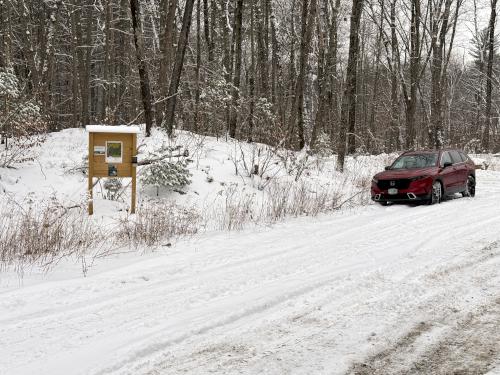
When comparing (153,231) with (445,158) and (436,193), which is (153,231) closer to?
(436,193)

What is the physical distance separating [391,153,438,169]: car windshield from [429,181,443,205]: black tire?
72cm

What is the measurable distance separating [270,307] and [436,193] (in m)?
9.30

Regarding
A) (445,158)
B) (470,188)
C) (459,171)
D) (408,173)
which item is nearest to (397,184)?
(408,173)

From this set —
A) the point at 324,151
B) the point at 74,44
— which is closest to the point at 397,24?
the point at 324,151

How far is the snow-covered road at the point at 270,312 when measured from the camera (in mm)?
3539

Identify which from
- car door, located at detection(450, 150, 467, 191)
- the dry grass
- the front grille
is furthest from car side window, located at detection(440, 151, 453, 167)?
the dry grass

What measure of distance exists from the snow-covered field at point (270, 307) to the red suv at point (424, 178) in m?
4.02

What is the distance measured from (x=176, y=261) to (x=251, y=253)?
3.70 ft

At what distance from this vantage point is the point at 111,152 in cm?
988

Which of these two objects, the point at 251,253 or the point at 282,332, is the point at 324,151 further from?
the point at 282,332

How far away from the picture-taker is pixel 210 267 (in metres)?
6.29

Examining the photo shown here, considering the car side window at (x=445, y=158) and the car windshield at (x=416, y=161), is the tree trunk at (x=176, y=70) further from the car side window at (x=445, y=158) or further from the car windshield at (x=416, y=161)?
the car side window at (x=445, y=158)

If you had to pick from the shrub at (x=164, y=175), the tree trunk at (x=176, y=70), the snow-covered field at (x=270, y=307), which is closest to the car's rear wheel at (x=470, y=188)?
the snow-covered field at (x=270, y=307)

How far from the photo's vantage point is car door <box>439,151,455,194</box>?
42.5 feet
